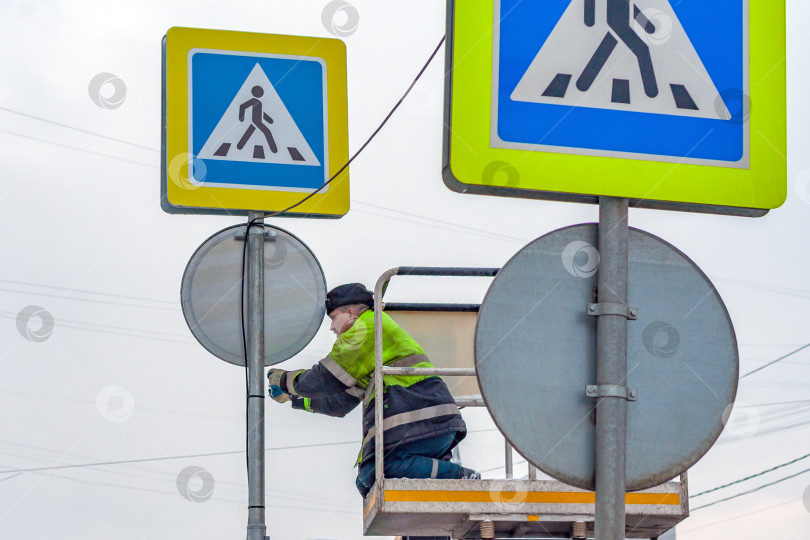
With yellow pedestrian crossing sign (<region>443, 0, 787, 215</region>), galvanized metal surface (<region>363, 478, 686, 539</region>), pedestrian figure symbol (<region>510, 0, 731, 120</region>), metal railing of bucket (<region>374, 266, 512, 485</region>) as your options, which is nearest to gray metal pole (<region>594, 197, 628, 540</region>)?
yellow pedestrian crossing sign (<region>443, 0, 787, 215</region>)

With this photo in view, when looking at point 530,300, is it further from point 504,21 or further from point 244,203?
point 244,203

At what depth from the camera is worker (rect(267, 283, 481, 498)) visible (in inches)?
245

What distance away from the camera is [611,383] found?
9.59 feet

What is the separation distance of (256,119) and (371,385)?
5.07 feet

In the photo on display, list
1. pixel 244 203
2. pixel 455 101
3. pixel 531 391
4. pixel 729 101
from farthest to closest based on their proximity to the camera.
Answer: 1. pixel 244 203
2. pixel 729 101
3. pixel 455 101
4. pixel 531 391

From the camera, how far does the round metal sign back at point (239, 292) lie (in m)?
6.18

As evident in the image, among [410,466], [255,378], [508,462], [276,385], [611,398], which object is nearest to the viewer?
[611,398]

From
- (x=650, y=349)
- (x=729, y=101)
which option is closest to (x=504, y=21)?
(x=729, y=101)

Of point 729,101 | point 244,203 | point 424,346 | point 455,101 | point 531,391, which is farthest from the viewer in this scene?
point 424,346

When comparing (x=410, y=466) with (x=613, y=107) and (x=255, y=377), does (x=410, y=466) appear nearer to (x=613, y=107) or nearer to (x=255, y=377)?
(x=255, y=377)

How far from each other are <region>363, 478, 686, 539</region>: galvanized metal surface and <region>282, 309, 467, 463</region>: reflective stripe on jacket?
0.48m

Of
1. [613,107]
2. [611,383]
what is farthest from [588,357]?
[613,107]

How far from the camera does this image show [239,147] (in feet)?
20.7

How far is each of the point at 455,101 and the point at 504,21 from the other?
0.93 feet
